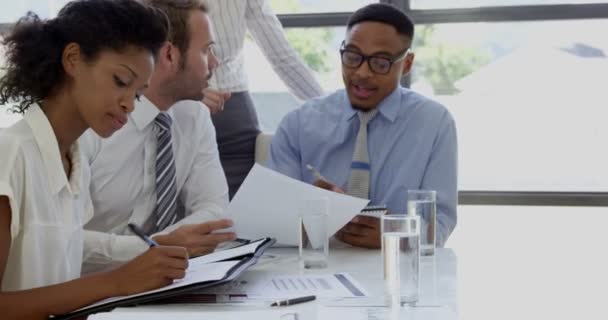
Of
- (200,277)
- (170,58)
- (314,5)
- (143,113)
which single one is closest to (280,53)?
(314,5)

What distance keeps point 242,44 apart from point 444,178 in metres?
1.07

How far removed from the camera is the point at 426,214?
2.03 metres

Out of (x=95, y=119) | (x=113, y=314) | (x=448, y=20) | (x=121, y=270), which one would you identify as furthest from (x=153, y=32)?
(x=448, y=20)

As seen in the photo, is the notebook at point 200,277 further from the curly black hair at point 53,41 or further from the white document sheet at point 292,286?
the curly black hair at point 53,41

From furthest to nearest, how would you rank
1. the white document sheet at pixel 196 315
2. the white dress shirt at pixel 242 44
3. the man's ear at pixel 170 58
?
the white dress shirt at pixel 242 44
the man's ear at pixel 170 58
the white document sheet at pixel 196 315

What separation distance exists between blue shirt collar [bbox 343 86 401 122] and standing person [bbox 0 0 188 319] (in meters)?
0.87

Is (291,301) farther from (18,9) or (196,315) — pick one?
(18,9)

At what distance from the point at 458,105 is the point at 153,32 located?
2.30 metres

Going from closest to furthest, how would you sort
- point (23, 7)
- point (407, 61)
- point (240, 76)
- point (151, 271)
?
point (151, 271)
point (407, 61)
point (240, 76)
point (23, 7)

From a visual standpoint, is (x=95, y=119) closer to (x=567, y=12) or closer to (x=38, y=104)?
(x=38, y=104)

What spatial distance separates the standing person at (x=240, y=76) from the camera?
296 centimetres

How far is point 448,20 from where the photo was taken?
378 centimetres

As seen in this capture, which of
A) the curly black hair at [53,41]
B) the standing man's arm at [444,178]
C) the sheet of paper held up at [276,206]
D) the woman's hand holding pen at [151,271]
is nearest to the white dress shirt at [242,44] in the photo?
the standing man's arm at [444,178]

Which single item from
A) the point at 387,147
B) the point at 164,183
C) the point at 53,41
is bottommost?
the point at 164,183
